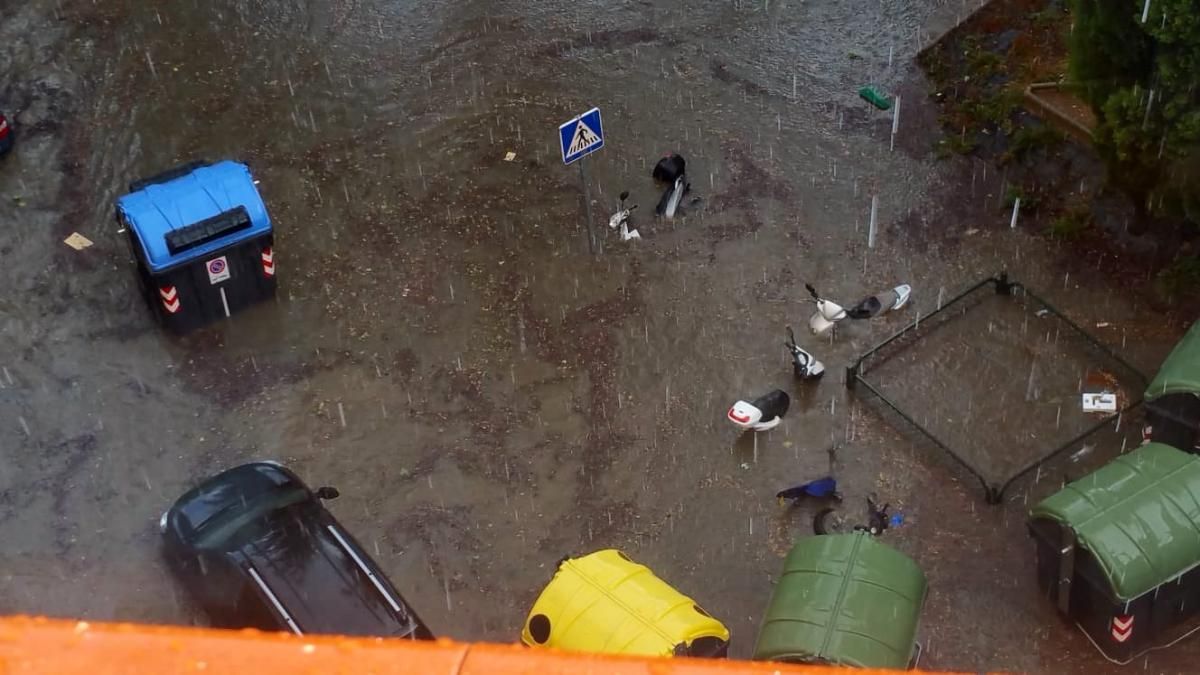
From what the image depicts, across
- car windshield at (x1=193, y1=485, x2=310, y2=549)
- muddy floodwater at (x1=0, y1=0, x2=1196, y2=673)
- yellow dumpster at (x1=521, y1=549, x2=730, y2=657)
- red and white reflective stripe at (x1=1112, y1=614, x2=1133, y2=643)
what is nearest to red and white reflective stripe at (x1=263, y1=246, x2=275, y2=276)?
muddy floodwater at (x1=0, y1=0, x2=1196, y2=673)

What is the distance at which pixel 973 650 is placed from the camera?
29.0ft

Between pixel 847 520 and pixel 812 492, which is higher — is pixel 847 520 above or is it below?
below

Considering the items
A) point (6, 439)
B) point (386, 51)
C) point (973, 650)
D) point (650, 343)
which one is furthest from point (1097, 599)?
point (386, 51)

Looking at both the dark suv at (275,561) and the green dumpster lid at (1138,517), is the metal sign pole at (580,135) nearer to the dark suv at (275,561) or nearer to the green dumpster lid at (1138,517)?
the dark suv at (275,561)

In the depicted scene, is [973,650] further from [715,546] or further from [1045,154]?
[1045,154]

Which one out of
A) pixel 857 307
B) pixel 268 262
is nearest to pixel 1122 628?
pixel 857 307

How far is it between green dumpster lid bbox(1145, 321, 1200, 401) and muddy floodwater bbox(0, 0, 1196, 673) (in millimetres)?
1190

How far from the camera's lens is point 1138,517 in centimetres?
803

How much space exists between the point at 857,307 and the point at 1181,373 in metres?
3.02

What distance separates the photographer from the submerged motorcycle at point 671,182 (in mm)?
12484

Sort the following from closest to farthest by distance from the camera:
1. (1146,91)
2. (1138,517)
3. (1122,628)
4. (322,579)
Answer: (1138,517), (1122,628), (322,579), (1146,91)

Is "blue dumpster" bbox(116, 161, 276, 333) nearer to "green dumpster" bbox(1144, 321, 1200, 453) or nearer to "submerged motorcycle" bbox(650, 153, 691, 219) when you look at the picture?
"submerged motorcycle" bbox(650, 153, 691, 219)

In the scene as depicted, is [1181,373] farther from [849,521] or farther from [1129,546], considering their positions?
[849,521]

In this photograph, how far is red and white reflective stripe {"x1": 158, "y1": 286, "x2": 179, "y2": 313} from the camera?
36.1ft
